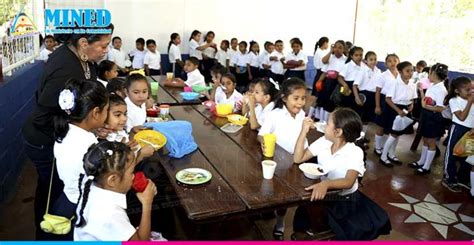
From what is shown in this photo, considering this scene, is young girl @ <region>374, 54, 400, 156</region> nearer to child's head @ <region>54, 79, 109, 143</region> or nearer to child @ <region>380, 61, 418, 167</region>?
child @ <region>380, 61, 418, 167</region>

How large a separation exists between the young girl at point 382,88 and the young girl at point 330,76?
90 centimetres

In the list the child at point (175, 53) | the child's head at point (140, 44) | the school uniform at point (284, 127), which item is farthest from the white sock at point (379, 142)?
the child's head at point (140, 44)

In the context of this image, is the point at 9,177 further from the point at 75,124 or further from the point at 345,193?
the point at 345,193

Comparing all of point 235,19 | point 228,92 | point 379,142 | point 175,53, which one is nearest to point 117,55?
point 175,53

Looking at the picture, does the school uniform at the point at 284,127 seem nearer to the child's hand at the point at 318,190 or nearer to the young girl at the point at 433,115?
the child's hand at the point at 318,190

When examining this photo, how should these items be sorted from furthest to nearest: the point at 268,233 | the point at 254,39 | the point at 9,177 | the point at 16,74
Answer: the point at 254,39 < the point at 16,74 < the point at 9,177 < the point at 268,233

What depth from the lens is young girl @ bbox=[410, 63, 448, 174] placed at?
4.12 metres

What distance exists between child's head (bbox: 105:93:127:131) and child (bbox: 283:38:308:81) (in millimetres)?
5219

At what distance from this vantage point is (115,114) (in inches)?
85.9

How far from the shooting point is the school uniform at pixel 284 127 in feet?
8.48

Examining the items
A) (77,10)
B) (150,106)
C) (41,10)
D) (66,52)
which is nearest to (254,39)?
(77,10)

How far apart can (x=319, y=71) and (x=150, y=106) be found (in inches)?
151

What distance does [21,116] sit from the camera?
386 centimetres

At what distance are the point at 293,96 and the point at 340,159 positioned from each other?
0.61 meters
